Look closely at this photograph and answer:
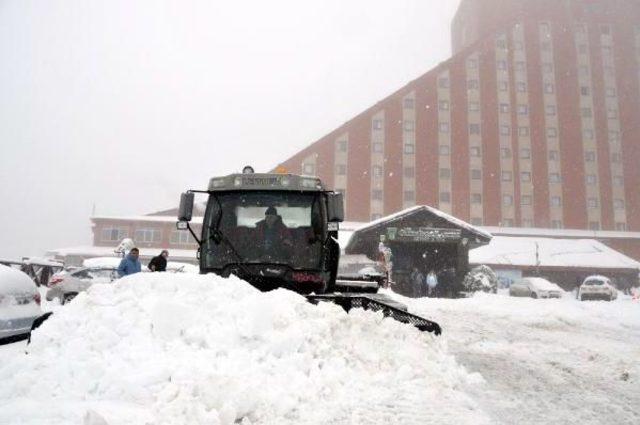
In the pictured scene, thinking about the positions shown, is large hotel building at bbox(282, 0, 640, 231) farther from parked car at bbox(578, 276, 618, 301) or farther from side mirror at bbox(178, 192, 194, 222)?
side mirror at bbox(178, 192, 194, 222)

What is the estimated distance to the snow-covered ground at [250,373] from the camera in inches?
127

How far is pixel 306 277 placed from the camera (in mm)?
5883

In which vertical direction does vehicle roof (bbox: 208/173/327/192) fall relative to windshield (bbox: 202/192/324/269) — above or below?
above

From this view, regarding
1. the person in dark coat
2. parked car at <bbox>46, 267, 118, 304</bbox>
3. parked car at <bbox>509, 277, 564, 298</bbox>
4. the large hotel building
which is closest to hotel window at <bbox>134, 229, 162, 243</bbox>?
the large hotel building

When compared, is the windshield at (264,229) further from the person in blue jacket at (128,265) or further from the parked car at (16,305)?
the person in blue jacket at (128,265)

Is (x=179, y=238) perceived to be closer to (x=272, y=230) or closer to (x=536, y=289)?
(x=536, y=289)

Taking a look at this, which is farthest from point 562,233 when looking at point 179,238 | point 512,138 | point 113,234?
point 113,234

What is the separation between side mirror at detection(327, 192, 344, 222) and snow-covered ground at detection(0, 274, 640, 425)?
1.41m

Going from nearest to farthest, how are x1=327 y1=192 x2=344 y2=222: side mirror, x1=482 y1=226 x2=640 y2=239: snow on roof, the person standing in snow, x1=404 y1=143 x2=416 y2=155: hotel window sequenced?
1. x1=327 y1=192 x2=344 y2=222: side mirror
2. the person standing in snow
3. x1=482 y1=226 x2=640 y2=239: snow on roof
4. x1=404 y1=143 x2=416 y2=155: hotel window

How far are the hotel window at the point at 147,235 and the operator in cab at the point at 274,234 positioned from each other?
1755 inches

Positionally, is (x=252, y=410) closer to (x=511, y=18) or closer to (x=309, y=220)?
(x=309, y=220)

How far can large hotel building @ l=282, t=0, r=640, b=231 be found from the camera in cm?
4797

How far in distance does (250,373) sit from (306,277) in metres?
2.27

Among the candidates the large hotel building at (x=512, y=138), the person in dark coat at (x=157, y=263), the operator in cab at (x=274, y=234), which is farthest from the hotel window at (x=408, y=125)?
the operator in cab at (x=274, y=234)
